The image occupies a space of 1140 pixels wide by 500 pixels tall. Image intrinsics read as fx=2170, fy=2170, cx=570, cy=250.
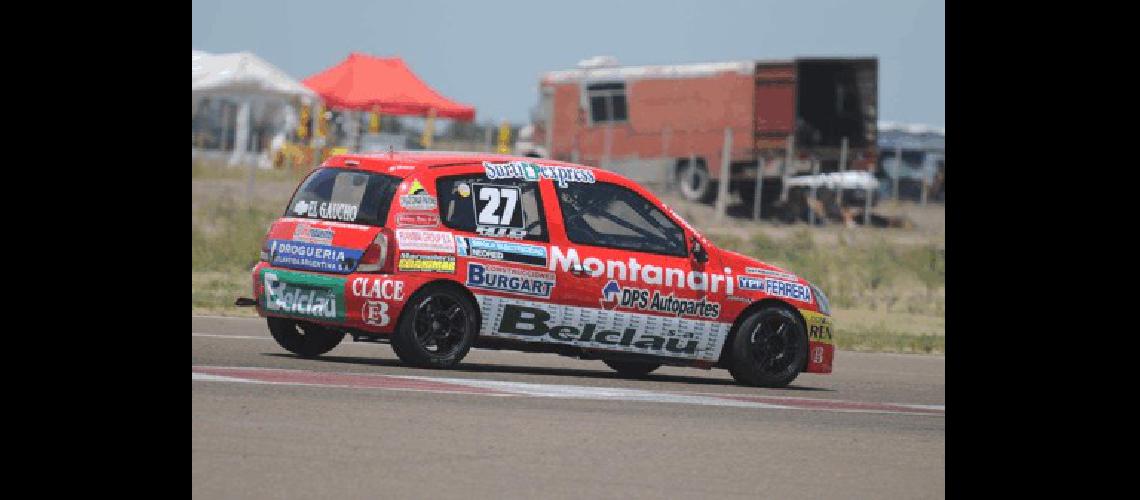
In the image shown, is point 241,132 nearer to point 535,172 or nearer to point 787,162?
point 787,162

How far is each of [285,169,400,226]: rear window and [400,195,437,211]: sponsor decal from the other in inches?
3.7

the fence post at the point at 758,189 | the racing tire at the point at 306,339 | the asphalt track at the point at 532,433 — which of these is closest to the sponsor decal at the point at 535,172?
the asphalt track at the point at 532,433

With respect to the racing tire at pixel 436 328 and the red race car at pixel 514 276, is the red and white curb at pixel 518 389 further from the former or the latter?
the red race car at pixel 514 276

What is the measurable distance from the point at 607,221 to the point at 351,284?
73.7 inches

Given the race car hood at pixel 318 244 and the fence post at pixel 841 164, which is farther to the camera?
the fence post at pixel 841 164

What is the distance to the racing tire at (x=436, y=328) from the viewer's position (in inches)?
551

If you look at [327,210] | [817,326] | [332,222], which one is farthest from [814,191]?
[332,222]

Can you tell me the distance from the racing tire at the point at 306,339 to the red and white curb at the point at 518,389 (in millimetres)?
1362

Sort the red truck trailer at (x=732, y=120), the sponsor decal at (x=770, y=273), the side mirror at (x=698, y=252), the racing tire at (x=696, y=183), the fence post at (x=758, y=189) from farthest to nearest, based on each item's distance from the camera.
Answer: the racing tire at (x=696, y=183) < the red truck trailer at (x=732, y=120) < the fence post at (x=758, y=189) < the sponsor decal at (x=770, y=273) < the side mirror at (x=698, y=252)
